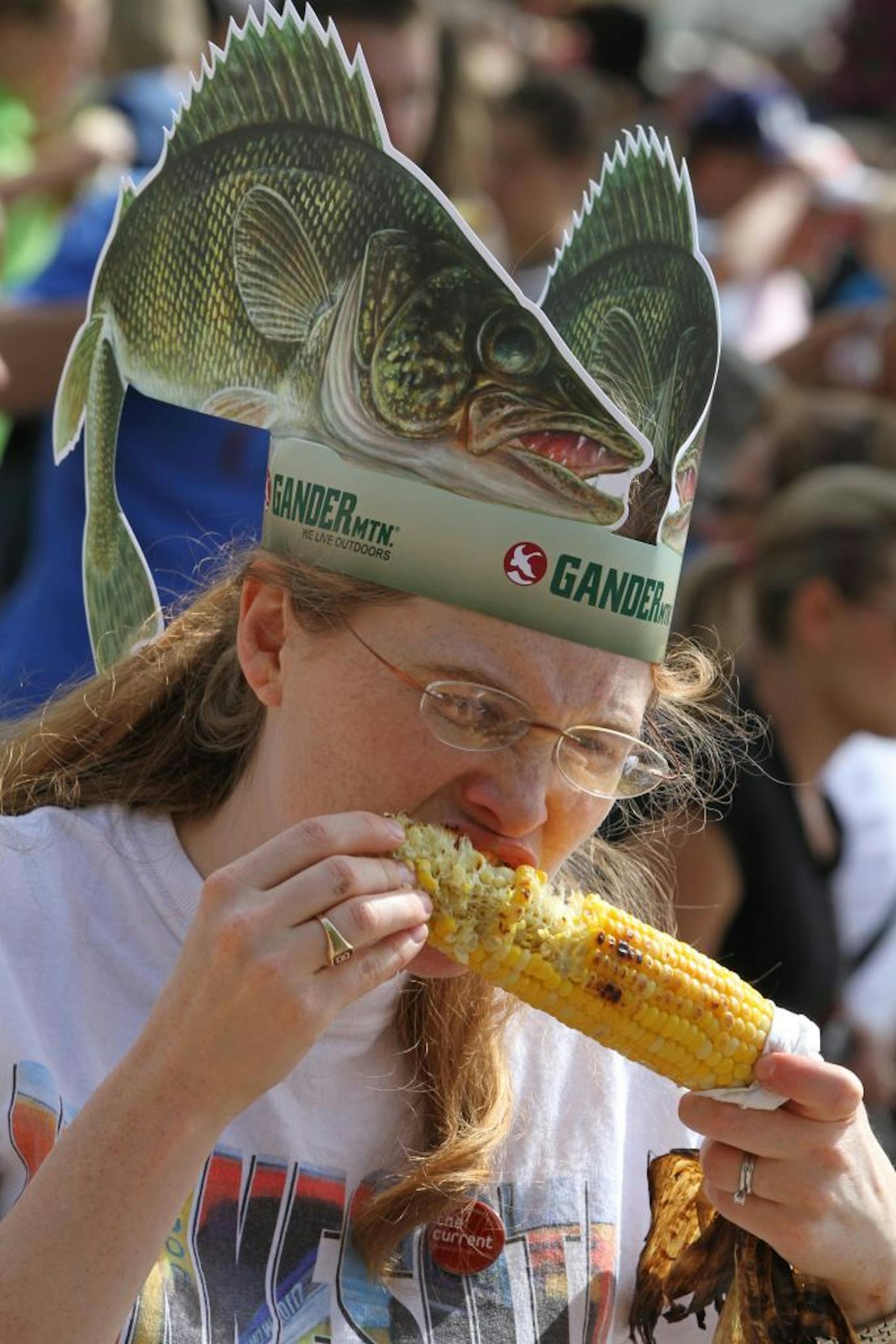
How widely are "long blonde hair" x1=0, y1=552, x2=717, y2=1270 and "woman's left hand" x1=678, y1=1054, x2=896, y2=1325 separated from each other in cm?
37

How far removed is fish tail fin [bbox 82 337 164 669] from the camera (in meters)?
2.81

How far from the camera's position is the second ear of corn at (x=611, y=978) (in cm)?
234

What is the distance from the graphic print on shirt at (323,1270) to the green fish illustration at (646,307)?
98cm

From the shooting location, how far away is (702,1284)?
2.73 metres

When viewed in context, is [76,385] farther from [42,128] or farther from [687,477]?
[42,128]

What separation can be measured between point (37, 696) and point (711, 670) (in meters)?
1.56

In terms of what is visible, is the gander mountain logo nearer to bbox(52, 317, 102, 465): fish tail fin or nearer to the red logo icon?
Result: the red logo icon

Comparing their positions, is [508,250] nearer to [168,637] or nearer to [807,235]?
[807,235]

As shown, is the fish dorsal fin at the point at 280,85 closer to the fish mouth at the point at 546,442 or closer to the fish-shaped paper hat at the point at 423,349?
the fish-shaped paper hat at the point at 423,349

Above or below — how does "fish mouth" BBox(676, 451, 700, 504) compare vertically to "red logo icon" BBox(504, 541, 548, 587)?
above

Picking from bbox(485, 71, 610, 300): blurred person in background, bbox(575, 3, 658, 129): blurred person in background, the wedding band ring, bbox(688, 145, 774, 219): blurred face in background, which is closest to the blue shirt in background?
the wedding band ring

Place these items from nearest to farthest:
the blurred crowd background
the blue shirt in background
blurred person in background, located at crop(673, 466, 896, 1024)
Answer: the blue shirt in background < the blurred crowd background < blurred person in background, located at crop(673, 466, 896, 1024)

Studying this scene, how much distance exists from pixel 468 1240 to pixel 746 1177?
43 cm

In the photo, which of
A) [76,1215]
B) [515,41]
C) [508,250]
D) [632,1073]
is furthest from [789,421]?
[515,41]
